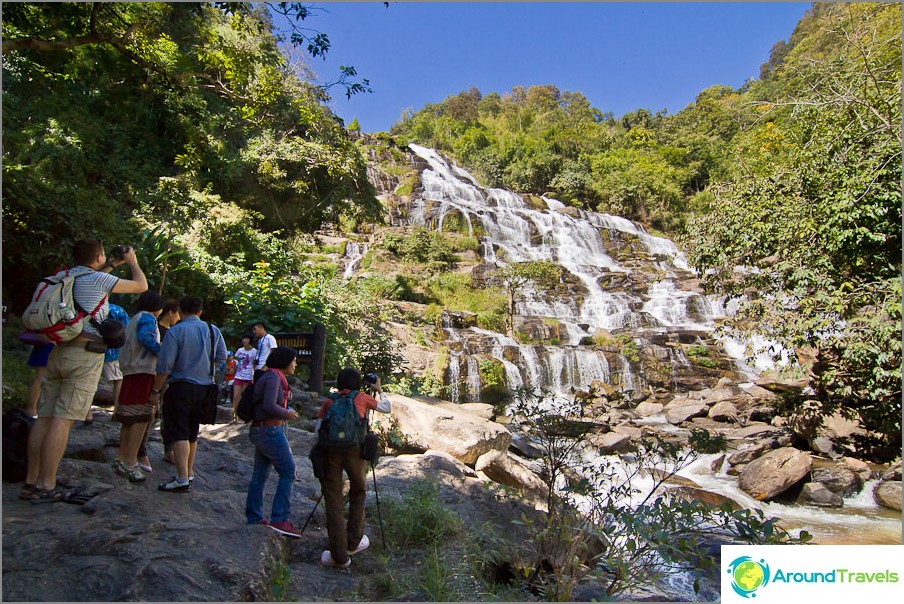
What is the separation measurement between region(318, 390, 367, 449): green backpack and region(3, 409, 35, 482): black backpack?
2.00 metres

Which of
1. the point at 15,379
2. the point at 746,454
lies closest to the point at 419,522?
the point at 15,379

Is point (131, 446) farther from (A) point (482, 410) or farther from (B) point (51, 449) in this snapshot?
(A) point (482, 410)

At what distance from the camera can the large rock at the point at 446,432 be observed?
690 centimetres

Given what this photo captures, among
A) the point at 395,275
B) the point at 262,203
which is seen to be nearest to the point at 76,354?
the point at 262,203

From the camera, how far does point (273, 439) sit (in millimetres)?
3531

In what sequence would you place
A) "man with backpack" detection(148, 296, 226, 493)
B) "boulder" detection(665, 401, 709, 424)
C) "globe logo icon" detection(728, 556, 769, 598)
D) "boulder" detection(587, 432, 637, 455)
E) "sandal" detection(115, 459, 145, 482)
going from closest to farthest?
"globe logo icon" detection(728, 556, 769, 598) < "man with backpack" detection(148, 296, 226, 493) < "sandal" detection(115, 459, 145, 482) < "boulder" detection(587, 432, 637, 455) < "boulder" detection(665, 401, 709, 424)

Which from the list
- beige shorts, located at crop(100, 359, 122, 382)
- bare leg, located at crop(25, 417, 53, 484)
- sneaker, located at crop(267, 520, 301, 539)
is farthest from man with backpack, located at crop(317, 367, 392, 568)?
beige shorts, located at crop(100, 359, 122, 382)

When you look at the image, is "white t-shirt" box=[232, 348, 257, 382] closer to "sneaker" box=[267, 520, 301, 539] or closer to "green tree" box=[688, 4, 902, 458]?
"sneaker" box=[267, 520, 301, 539]

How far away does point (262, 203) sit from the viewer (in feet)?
49.8

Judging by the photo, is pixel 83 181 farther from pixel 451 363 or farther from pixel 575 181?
pixel 575 181

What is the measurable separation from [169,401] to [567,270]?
20173 millimetres

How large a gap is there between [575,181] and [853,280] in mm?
30030

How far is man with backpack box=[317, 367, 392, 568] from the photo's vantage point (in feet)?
11.0

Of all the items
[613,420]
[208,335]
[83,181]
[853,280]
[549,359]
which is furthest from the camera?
[549,359]
